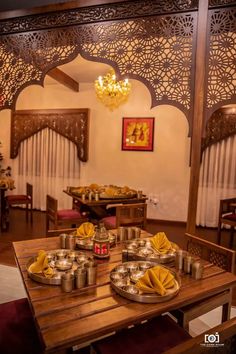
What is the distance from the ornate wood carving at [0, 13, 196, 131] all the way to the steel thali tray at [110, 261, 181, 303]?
131 centimetres

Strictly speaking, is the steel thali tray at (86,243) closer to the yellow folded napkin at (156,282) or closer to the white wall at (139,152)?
the yellow folded napkin at (156,282)

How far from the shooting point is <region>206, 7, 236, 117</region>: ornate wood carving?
2.21 metres

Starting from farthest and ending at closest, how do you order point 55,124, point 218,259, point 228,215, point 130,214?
point 55,124 → point 228,215 → point 130,214 → point 218,259

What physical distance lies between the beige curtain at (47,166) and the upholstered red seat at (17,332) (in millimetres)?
4595

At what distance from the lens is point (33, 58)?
273cm

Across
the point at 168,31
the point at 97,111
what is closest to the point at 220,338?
the point at 168,31

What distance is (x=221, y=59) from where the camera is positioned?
2.24 metres

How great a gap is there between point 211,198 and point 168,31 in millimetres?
3677

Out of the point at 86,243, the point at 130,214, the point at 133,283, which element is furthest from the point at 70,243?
the point at 130,214

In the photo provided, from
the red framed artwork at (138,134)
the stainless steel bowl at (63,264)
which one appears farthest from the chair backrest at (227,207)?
the stainless steel bowl at (63,264)

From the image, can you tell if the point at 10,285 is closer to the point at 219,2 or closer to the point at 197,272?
the point at 197,272

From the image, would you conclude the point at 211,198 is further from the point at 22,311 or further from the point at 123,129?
the point at 22,311

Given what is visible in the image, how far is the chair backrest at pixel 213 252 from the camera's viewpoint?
1777 millimetres
